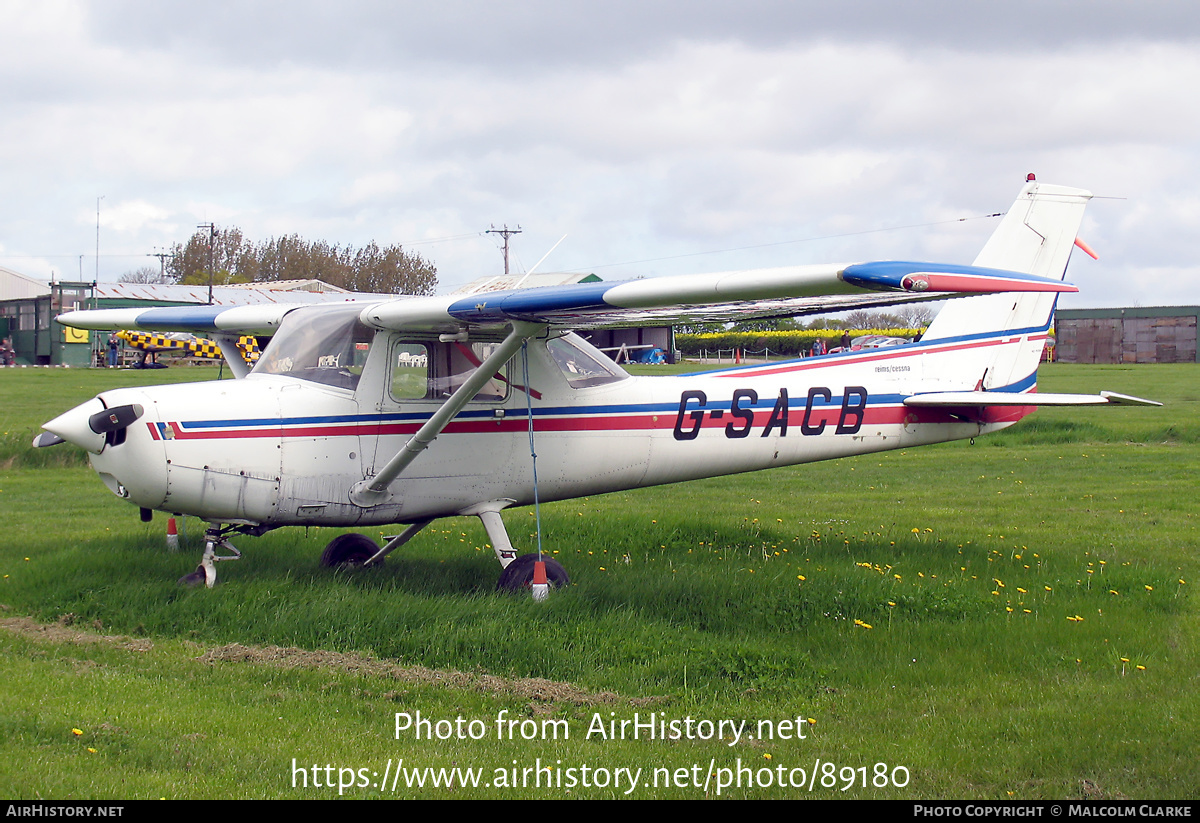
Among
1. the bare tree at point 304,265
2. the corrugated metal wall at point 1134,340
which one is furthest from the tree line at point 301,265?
the corrugated metal wall at point 1134,340

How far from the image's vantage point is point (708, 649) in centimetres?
645

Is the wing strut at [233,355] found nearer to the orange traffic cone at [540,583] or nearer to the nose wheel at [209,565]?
the nose wheel at [209,565]

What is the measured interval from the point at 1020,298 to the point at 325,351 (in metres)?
7.06

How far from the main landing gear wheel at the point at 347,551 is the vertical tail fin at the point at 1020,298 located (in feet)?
19.1

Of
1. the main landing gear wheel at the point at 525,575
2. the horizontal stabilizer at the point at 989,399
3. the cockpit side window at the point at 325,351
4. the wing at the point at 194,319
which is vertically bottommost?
the main landing gear wheel at the point at 525,575

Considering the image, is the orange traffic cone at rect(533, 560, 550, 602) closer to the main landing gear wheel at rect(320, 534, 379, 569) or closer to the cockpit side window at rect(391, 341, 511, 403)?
the cockpit side window at rect(391, 341, 511, 403)

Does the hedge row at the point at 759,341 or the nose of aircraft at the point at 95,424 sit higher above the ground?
the hedge row at the point at 759,341

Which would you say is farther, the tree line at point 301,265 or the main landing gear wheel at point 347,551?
the tree line at point 301,265

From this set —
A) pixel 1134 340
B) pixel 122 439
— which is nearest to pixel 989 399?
pixel 122 439

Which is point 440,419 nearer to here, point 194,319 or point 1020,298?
point 194,319

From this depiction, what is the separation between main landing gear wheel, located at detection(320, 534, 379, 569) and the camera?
9.18 metres

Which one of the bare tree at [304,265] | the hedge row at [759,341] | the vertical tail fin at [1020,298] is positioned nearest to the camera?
the vertical tail fin at [1020,298]

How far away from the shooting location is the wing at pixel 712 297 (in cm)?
561

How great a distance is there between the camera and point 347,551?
9.27m
